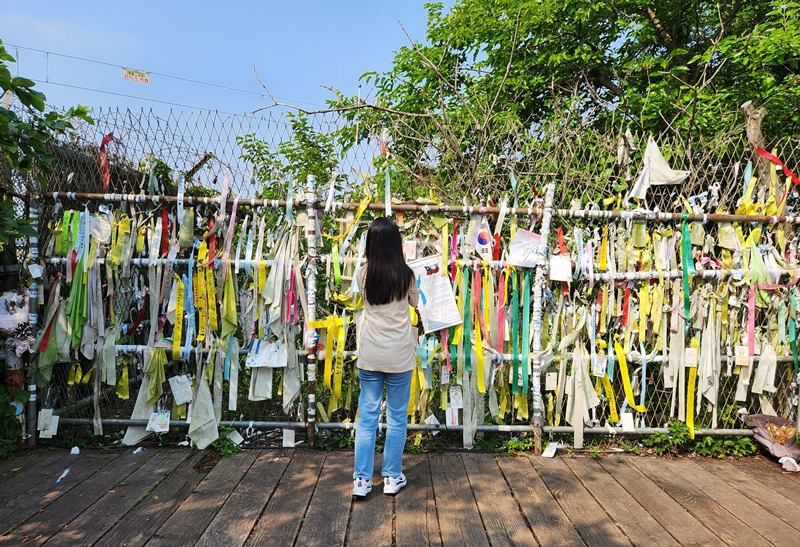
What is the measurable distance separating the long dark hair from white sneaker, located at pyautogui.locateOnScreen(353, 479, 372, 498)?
3.34 feet

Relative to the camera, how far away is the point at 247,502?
2854 mm

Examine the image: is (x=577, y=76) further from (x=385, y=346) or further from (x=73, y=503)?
(x=73, y=503)

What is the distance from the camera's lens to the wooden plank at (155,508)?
2.45 meters

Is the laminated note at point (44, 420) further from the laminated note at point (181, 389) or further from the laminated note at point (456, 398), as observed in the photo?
the laminated note at point (456, 398)

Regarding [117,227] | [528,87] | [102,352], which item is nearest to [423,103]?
[528,87]

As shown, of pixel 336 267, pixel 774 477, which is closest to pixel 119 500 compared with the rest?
pixel 336 267

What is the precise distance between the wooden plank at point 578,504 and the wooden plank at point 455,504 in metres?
0.50

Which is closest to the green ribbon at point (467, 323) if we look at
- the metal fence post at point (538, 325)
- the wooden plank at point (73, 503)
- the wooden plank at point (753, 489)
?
the metal fence post at point (538, 325)

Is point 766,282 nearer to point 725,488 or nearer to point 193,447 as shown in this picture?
point 725,488

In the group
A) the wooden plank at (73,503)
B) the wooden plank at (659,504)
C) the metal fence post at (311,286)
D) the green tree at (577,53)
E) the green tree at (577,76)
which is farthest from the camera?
the green tree at (577,53)

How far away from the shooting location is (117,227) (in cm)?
358

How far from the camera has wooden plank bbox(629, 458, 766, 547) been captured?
256 cm

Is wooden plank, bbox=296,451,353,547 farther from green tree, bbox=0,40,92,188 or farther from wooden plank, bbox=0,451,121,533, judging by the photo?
green tree, bbox=0,40,92,188

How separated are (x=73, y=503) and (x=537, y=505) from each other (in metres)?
2.55
